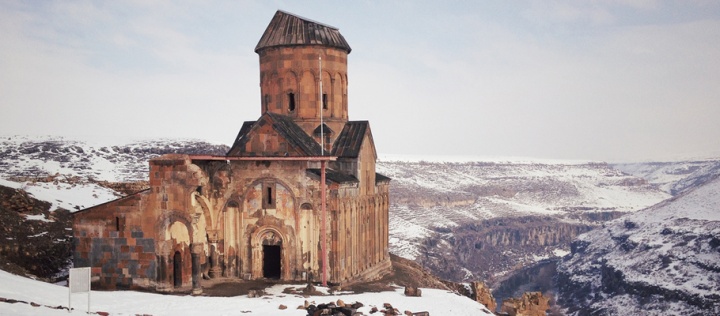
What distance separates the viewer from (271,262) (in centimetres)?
2619

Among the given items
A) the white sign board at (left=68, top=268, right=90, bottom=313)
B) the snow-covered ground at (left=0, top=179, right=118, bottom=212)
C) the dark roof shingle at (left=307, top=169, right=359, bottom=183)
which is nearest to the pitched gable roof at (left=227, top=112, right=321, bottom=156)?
the dark roof shingle at (left=307, top=169, right=359, bottom=183)

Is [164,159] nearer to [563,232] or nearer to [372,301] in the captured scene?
[372,301]

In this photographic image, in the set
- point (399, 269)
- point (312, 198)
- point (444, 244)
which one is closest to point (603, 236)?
point (444, 244)

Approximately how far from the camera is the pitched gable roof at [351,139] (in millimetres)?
29188

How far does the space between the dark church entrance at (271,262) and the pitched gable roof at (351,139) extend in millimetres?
5515

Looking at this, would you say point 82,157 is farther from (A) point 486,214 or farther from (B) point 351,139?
(A) point 486,214

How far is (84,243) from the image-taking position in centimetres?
2355

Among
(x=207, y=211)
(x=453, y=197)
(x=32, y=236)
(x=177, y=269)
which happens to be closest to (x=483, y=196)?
(x=453, y=197)

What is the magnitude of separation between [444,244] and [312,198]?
214 ft

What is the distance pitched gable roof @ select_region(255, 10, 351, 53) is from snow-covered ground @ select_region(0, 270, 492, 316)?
1204 cm

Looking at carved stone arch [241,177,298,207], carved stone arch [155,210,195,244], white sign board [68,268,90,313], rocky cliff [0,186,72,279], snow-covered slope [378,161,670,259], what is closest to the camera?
white sign board [68,268,90,313]

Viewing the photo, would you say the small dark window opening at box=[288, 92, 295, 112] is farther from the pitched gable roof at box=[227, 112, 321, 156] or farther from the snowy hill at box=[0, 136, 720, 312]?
the snowy hill at box=[0, 136, 720, 312]

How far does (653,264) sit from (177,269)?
2359 inches

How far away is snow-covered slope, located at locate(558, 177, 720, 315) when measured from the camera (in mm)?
59188
